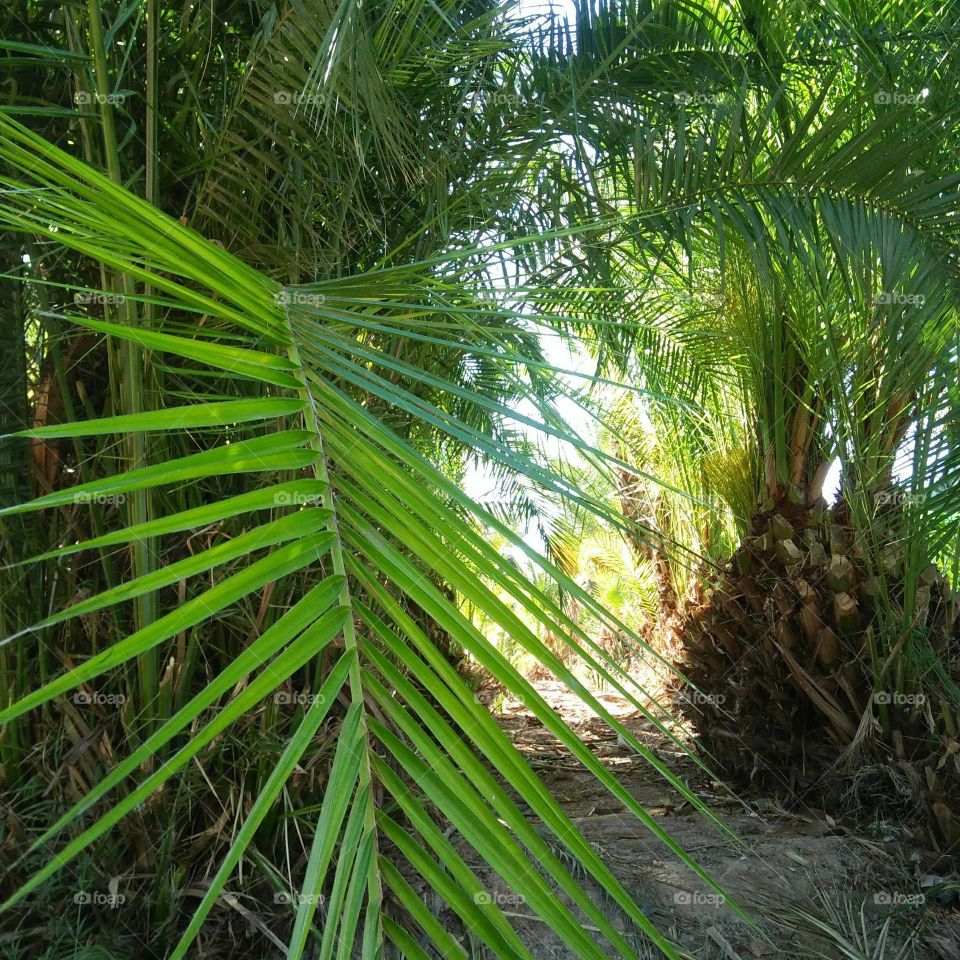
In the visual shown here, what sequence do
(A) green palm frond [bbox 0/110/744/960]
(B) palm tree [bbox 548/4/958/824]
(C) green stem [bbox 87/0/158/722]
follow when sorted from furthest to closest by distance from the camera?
(B) palm tree [bbox 548/4/958/824], (C) green stem [bbox 87/0/158/722], (A) green palm frond [bbox 0/110/744/960]

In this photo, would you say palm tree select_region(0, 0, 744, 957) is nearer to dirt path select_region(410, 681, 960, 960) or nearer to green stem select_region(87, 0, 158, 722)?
green stem select_region(87, 0, 158, 722)

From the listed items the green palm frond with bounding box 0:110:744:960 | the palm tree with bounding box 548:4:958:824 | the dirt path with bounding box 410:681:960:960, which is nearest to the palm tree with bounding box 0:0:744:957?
the green palm frond with bounding box 0:110:744:960

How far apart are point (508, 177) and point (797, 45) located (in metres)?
0.83

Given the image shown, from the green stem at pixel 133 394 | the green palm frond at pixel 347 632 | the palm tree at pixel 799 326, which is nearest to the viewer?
the green palm frond at pixel 347 632

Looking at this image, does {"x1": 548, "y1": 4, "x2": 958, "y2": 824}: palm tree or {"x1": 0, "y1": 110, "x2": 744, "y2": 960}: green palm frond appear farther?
{"x1": 548, "y1": 4, "x2": 958, "y2": 824}: palm tree

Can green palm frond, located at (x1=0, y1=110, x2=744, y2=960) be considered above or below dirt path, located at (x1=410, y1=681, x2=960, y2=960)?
above

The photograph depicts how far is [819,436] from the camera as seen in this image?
2.84m

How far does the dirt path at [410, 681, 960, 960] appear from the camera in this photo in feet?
6.43

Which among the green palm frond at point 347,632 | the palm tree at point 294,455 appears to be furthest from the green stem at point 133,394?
the green palm frond at point 347,632

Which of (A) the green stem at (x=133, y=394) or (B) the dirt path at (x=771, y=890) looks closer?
(A) the green stem at (x=133, y=394)

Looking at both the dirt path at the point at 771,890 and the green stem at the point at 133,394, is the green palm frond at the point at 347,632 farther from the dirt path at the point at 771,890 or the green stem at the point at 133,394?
the dirt path at the point at 771,890

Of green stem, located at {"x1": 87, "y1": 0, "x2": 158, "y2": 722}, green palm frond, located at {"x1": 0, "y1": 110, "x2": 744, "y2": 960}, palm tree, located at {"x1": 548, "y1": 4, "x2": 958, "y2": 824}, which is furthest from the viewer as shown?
palm tree, located at {"x1": 548, "y1": 4, "x2": 958, "y2": 824}

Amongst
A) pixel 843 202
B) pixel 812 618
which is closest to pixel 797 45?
pixel 843 202

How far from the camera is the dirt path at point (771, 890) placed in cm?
196
